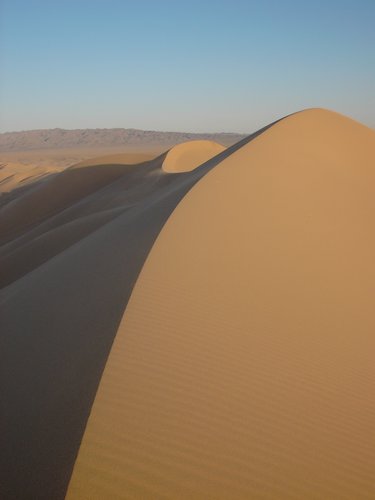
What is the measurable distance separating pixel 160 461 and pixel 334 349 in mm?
1591

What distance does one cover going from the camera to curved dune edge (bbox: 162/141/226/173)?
1343 centimetres

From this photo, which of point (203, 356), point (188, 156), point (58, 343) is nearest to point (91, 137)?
point (188, 156)

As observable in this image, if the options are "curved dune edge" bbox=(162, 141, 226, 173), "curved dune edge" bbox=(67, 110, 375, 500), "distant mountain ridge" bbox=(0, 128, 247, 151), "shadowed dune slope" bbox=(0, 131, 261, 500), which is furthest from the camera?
"distant mountain ridge" bbox=(0, 128, 247, 151)

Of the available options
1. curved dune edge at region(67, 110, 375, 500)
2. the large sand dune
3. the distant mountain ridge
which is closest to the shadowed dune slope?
the large sand dune

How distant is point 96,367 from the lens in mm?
2604

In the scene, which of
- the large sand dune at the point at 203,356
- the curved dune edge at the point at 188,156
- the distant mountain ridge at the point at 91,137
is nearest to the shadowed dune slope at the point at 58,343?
the large sand dune at the point at 203,356

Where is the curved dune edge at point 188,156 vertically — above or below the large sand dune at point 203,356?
above

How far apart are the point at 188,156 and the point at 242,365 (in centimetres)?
1368

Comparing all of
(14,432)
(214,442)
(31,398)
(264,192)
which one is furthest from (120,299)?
(264,192)

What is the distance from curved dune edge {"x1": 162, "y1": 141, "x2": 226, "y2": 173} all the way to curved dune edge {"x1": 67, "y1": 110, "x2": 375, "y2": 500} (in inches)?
333

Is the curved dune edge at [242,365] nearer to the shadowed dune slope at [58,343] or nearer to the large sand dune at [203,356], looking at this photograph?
the large sand dune at [203,356]

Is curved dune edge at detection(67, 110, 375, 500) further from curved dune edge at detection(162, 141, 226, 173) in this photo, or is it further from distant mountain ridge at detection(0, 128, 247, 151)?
distant mountain ridge at detection(0, 128, 247, 151)

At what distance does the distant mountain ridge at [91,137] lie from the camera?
111000mm

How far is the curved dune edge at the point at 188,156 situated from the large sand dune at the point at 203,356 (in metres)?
8.21
